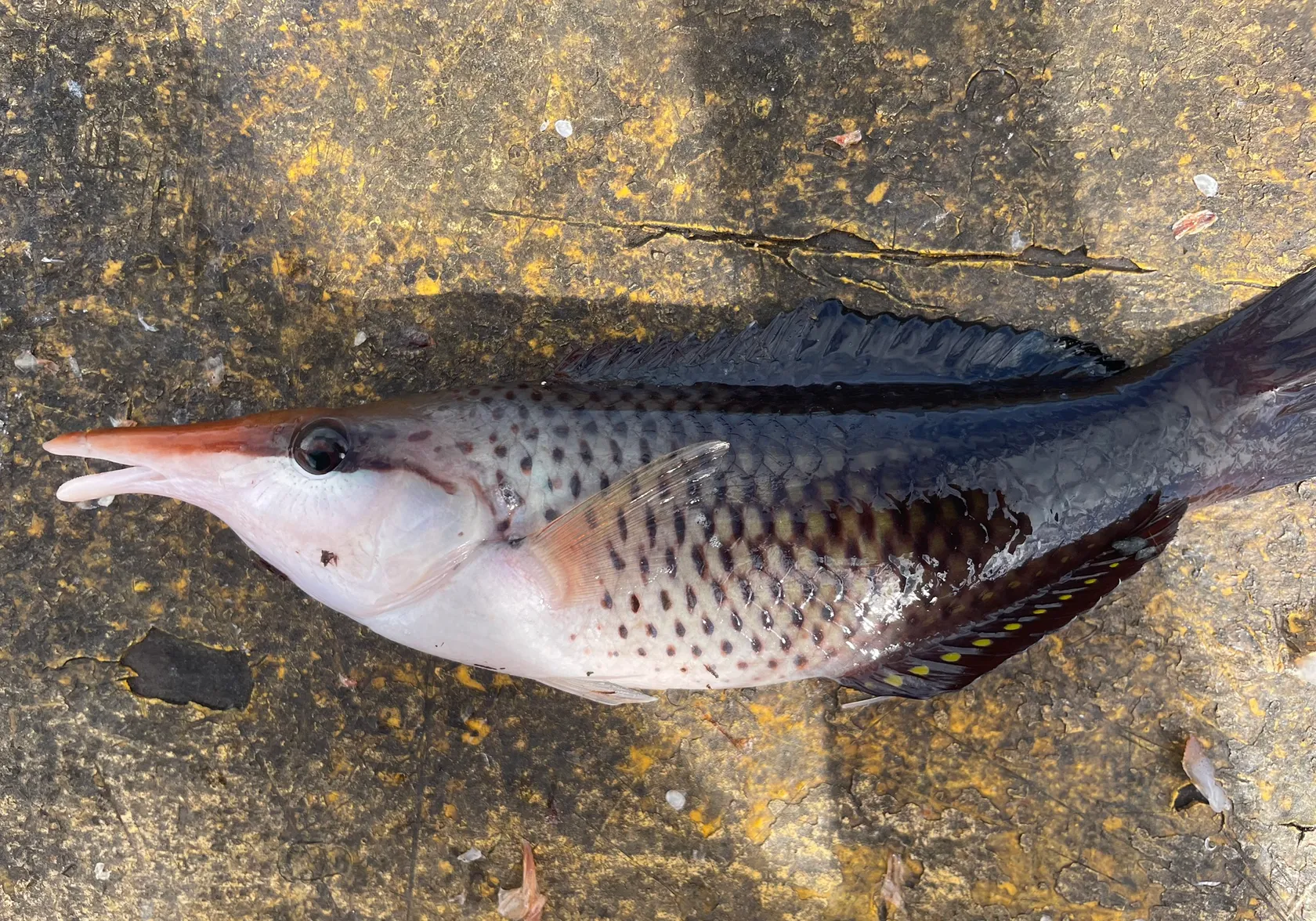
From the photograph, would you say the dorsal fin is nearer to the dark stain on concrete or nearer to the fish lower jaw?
the fish lower jaw

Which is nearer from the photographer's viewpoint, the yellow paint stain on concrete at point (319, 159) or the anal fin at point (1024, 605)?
the anal fin at point (1024, 605)

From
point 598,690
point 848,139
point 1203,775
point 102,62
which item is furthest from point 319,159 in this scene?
point 1203,775

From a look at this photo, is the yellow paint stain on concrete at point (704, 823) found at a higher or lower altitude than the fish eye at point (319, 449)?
lower

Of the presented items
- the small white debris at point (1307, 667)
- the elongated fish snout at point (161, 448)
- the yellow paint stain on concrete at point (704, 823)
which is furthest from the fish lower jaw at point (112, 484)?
the small white debris at point (1307, 667)

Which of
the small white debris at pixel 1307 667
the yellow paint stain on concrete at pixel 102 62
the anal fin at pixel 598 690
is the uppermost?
the yellow paint stain on concrete at pixel 102 62

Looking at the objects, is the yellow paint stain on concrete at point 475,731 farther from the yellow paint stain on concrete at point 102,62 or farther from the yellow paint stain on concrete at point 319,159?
the yellow paint stain on concrete at point 102,62

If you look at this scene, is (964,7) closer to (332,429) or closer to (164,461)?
(332,429)

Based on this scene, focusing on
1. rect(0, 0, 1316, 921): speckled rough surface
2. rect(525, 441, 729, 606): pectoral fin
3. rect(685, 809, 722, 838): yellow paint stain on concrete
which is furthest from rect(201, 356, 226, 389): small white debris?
Result: rect(685, 809, 722, 838): yellow paint stain on concrete
